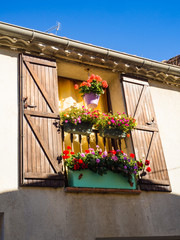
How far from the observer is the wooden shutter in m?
5.42

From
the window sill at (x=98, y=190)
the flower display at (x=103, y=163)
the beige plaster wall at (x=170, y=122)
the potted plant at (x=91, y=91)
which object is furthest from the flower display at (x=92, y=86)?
the window sill at (x=98, y=190)

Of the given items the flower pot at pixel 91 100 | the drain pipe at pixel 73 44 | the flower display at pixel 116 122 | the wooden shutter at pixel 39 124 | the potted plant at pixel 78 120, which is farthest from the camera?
the flower pot at pixel 91 100

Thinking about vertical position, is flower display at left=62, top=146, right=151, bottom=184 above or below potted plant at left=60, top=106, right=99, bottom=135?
below

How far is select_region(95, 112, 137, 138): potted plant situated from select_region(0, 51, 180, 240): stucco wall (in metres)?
1.19

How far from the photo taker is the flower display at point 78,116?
6070 mm

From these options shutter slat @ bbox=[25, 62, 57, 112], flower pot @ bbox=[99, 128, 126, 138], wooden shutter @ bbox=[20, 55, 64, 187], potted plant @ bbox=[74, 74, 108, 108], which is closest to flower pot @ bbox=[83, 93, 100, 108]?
potted plant @ bbox=[74, 74, 108, 108]

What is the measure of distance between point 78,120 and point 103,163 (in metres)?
0.88

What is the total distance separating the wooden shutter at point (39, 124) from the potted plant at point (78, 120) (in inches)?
6.6

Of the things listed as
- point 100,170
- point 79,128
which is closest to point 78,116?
point 79,128

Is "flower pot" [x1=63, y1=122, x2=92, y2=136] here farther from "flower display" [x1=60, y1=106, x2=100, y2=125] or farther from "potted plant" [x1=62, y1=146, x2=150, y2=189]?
"potted plant" [x1=62, y1=146, x2=150, y2=189]

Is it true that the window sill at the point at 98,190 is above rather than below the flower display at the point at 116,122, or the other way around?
below

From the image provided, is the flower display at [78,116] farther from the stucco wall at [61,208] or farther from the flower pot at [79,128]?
the stucco wall at [61,208]

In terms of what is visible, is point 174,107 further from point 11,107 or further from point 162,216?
point 11,107

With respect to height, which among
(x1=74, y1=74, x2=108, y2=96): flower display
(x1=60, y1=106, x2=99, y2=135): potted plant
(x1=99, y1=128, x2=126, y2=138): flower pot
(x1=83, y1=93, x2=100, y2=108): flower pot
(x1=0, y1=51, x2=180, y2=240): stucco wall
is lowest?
(x1=0, y1=51, x2=180, y2=240): stucco wall
